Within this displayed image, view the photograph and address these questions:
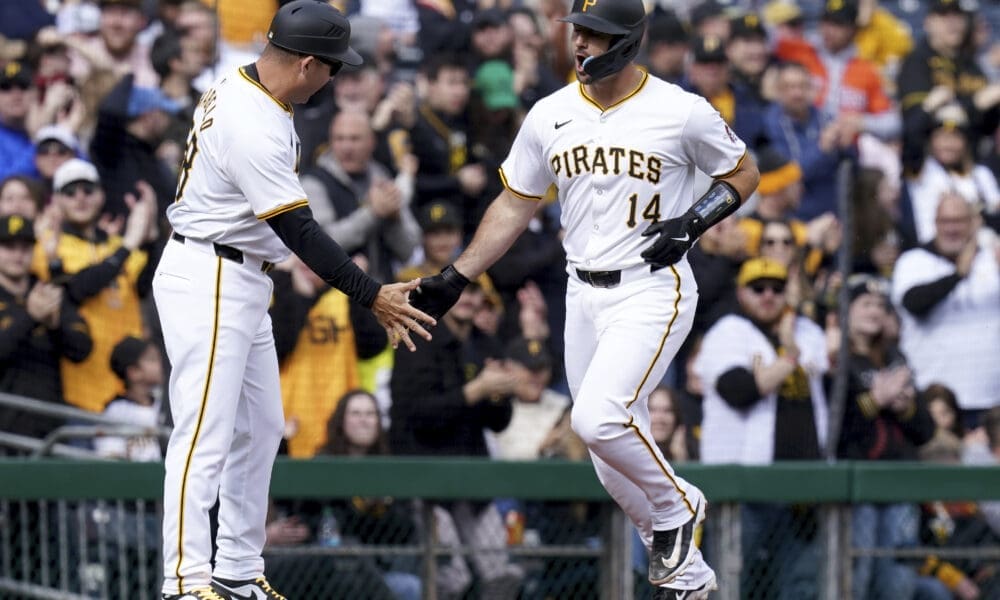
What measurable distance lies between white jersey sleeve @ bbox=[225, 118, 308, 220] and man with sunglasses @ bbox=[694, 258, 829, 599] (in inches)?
123

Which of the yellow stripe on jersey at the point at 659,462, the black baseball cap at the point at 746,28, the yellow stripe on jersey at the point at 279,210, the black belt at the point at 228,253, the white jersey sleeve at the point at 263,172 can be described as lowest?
the yellow stripe on jersey at the point at 659,462

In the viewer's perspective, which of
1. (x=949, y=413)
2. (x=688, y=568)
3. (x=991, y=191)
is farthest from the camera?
(x=991, y=191)

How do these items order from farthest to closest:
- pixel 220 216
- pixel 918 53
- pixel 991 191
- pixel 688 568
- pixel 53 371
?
pixel 918 53
pixel 991 191
pixel 53 371
pixel 688 568
pixel 220 216

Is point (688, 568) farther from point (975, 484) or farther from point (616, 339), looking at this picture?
point (975, 484)

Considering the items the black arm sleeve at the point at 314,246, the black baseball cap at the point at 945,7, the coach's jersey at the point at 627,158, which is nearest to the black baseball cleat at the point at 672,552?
the coach's jersey at the point at 627,158

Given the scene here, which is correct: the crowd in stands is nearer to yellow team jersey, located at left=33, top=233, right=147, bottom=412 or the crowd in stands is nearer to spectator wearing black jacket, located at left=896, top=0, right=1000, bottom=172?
yellow team jersey, located at left=33, top=233, right=147, bottom=412

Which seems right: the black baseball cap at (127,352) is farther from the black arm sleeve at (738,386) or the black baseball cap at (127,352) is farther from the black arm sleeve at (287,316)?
the black arm sleeve at (738,386)

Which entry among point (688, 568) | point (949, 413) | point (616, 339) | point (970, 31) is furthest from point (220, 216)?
point (970, 31)

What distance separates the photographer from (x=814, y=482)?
805cm

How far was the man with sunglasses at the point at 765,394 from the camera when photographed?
8.02 meters

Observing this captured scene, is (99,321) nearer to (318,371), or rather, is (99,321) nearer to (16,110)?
(318,371)

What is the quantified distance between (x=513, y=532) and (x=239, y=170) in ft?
10.2

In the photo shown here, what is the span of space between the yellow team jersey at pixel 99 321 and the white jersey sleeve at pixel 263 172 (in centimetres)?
242

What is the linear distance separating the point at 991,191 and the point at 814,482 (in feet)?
7.60
